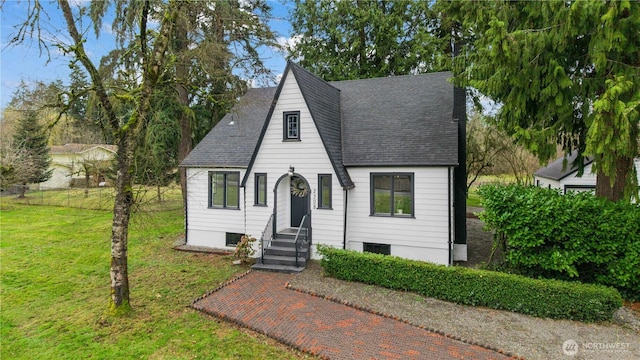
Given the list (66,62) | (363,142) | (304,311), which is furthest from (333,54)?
(304,311)

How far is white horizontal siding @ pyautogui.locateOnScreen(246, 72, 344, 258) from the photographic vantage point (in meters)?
11.4

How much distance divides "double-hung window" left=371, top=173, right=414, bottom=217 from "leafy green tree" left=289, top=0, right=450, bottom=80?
496 inches

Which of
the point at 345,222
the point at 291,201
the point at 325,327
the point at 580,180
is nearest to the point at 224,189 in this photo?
the point at 291,201

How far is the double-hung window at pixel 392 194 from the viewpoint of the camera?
11.1m

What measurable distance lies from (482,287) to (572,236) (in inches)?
107

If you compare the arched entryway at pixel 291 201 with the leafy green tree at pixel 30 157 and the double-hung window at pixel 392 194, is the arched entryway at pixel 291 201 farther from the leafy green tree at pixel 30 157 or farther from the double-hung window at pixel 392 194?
the leafy green tree at pixel 30 157

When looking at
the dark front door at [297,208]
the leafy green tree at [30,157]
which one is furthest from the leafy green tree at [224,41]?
the leafy green tree at [30,157]

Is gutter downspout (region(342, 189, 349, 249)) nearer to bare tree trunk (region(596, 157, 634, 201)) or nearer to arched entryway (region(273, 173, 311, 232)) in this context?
arched entryway (region(273, 173, 311, 232))

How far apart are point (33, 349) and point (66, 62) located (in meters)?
6.19

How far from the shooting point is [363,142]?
12250mm

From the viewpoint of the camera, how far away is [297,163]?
11.7 meters

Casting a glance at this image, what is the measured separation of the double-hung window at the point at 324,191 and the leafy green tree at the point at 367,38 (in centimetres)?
1266

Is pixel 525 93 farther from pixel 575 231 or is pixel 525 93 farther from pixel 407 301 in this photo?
pixel 407 301

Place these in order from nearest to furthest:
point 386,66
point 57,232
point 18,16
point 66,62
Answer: point 18,16 → point 66,62 → point 57,232 → point 386,66
